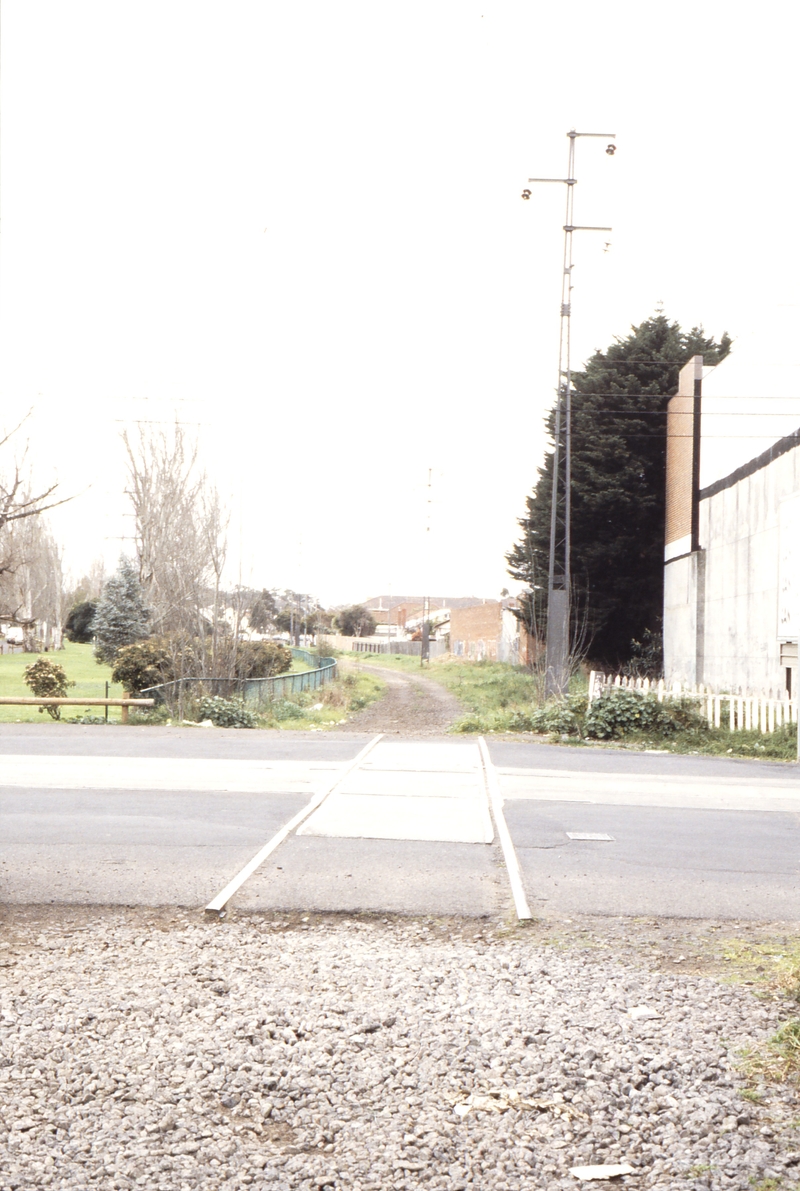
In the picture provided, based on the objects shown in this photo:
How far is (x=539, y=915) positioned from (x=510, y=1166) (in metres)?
3.38

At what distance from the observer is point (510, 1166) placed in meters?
3.52

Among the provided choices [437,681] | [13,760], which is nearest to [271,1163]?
[13,760]

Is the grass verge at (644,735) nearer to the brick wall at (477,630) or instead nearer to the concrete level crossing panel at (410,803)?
the concrete level crossing panel at (410,803)

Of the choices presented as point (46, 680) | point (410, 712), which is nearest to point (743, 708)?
point (410, 712)

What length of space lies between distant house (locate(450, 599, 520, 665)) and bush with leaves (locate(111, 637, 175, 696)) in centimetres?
2974

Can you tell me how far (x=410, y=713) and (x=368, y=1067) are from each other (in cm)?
2510

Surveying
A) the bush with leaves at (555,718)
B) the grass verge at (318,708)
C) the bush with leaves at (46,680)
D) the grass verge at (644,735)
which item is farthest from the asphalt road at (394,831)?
the bush with leaves at (46,680)

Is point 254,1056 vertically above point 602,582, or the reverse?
point 602,582

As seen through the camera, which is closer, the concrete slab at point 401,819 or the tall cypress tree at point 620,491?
the concrete slab at point 401,819

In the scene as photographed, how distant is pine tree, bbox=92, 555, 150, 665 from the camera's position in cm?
4725

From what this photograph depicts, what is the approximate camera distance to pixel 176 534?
102 ft

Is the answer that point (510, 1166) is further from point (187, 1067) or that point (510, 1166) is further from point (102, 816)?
point (102, 816)

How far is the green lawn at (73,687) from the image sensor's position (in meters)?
24.5

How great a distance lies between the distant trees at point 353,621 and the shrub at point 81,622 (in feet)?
148
